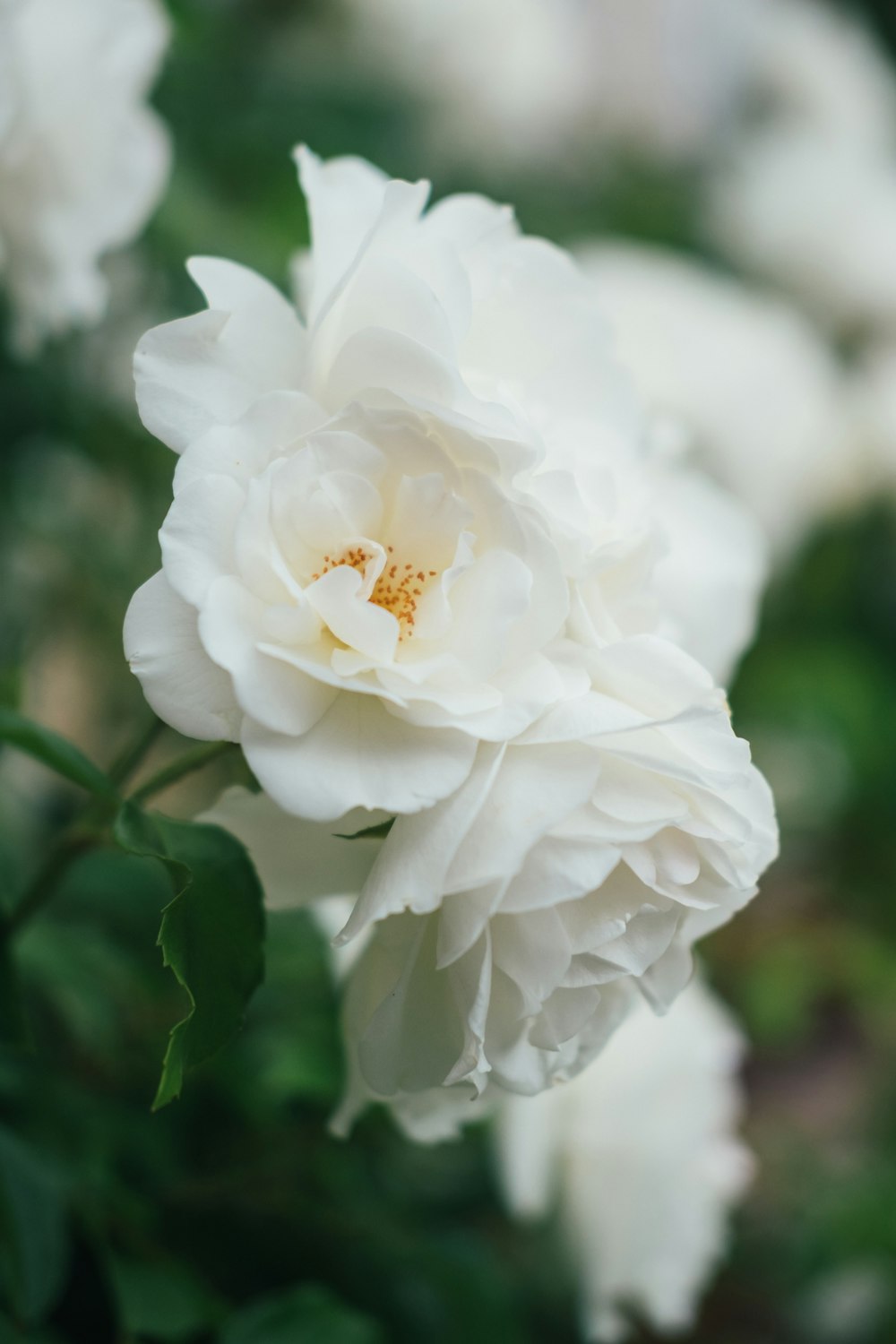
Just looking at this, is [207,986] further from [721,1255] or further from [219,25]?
[219,25]

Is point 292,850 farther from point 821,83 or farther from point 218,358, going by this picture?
point 821,83

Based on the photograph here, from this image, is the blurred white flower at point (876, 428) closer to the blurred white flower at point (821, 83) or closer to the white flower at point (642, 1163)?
the blurred white flower at point (821, 83)

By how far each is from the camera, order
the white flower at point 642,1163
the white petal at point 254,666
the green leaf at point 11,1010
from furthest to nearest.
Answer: the white flower at point 642,1163 → the green leaf at point 11,1010 → the white petal at point 254,666

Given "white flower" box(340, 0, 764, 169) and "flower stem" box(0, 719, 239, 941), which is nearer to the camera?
"flower stem" box(0, 719, 239, 941)

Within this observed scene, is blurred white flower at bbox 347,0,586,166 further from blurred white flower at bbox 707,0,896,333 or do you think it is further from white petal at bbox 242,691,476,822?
white petal at bbox 242,691,476,822

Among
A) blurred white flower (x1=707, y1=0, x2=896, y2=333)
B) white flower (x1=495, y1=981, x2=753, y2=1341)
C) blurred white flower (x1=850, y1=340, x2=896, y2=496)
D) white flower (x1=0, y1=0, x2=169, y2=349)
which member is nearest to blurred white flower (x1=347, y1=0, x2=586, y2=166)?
blurred white flower (x1=707, y1=0, x2=896, y2=333)

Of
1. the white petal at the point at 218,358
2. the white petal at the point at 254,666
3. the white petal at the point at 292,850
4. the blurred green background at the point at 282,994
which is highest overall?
the white petal at the point at 218,358

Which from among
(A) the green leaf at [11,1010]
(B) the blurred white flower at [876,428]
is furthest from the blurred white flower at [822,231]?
(A) the green leaf at [11,1010]
